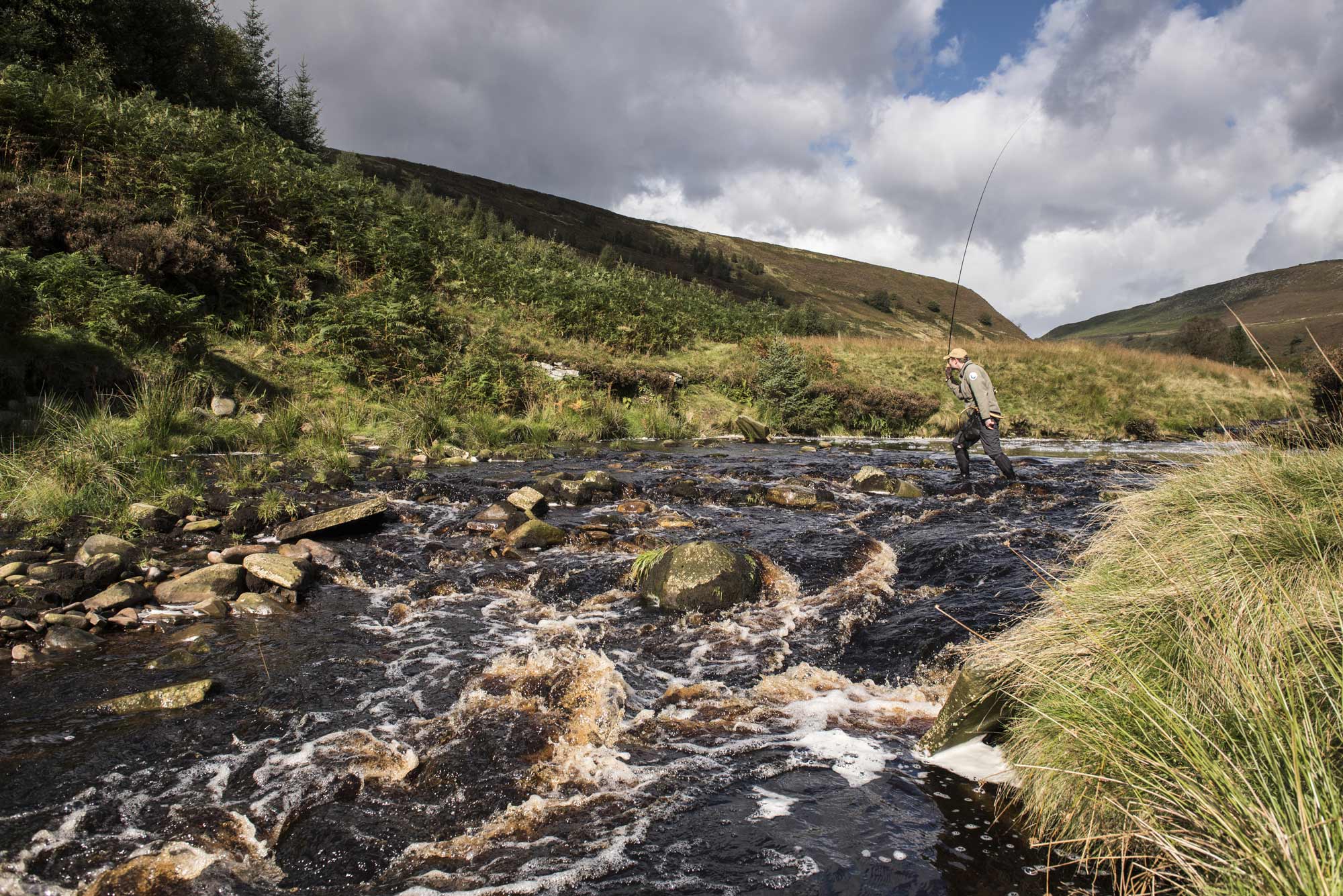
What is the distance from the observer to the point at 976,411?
12.1 m

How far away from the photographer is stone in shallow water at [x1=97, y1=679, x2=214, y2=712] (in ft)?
13.0

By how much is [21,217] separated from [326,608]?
11521 mm

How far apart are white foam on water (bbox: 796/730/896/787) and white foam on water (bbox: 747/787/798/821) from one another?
385mm

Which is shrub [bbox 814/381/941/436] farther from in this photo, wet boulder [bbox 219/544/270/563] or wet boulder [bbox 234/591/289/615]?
wet boulder [bbox 234/591/289/615]

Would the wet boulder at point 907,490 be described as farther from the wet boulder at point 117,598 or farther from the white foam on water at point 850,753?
the wet boulder at point 117,598

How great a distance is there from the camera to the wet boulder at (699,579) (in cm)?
604

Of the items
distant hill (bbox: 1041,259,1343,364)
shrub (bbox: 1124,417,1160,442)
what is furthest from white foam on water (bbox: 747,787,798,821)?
distant hill (bbox: 1041,259,1343,364)

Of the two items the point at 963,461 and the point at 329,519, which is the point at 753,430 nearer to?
the point at 963,461

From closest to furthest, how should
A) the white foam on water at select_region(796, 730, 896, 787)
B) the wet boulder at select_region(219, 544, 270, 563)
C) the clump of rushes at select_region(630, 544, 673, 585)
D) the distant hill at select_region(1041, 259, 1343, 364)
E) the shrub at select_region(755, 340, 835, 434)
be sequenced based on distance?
the white foam on water at select_region(796, 730, 896, 787) → the wet boulder at select_region(219, 544, 270, 563) → the clump of rushes at select_region(630, 544, 673, 585) → the shrub at select_region(755, 340, 835, 434) → the distant hill at select_region(1041, 259, 1343, 364)

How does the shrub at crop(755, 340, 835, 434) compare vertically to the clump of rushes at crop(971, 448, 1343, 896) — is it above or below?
above

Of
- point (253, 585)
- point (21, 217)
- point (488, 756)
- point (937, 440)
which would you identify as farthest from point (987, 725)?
point (937, 440)

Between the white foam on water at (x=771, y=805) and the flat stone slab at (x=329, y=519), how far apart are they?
5897 millimetres

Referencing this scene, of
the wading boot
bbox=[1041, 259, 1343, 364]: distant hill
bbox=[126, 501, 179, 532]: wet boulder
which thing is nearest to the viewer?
bbox=[126, 501, 179, 532]: wet boulder

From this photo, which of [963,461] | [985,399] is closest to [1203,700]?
[985,399]
